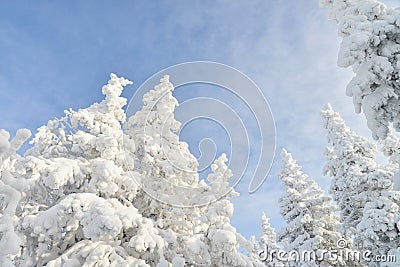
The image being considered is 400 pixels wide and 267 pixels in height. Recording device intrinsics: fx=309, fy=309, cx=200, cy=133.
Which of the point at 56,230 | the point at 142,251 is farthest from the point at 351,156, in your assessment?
the point at 56,230

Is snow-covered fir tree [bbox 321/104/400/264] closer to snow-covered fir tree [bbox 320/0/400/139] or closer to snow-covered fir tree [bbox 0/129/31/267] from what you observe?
snow-covered fir tree [bbox 320/0/400/139]

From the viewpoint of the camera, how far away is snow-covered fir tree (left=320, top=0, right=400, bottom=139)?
299 inches

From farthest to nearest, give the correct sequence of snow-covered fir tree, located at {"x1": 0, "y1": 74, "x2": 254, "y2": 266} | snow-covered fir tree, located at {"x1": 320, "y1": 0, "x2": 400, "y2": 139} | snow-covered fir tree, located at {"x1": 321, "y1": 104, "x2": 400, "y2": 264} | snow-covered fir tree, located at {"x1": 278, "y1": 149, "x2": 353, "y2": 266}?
snow-covered fir tree, located at {"x1": 278, "y1": 149, "x2": 353, "y2": 266}
snow-covered fir tree, located at {"x1": 321, "y1": 104, "x2": 400, "y2": 264}
snow-covered fir tree, located at {"x1": 0, "y1": 74, "x2": 254, "y2": 266}
snow-covered fir tree, located at {"x1": 320, "y1": 0, "x2": 400, "y2": 139}

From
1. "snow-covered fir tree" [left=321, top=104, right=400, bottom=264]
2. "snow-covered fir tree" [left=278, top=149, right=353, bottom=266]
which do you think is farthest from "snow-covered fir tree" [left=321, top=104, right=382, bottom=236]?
"snow-covered fir tree" [left=278, top=149, right=353, bottom=266]

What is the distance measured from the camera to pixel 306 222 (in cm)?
2052

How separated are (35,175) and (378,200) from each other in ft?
54.1

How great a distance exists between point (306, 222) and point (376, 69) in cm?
1519

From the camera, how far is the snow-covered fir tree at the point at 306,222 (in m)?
19.9

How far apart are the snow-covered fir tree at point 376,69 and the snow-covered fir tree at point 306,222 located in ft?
45.8

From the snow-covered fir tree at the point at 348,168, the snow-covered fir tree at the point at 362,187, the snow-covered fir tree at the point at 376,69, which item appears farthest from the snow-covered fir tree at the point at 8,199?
the snow-covered fir tree at the point at 348,168

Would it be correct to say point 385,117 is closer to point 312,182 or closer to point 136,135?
point 136,135

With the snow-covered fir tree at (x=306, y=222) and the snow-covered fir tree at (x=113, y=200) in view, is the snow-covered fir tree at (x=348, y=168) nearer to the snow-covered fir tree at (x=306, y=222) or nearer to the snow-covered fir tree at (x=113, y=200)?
the snow-covered fir tree at (x=306, y=222)

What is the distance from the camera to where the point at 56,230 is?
848cm

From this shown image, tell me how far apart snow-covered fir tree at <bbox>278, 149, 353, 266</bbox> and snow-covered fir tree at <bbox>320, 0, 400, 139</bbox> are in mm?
13956
